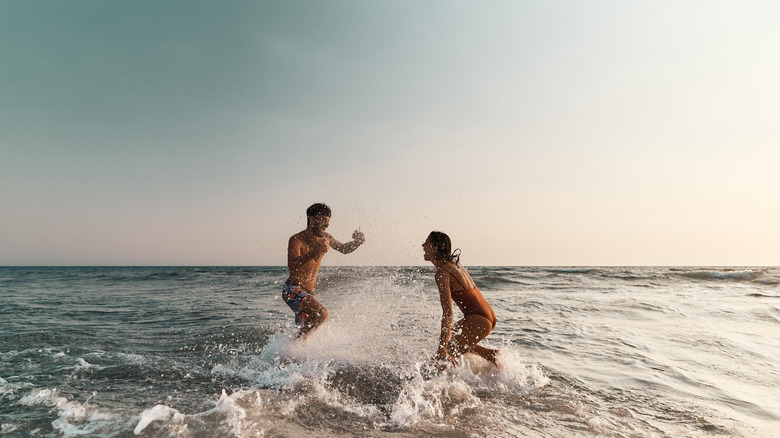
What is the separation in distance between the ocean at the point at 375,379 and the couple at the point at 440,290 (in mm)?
325

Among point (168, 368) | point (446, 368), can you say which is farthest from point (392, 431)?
point (168, 368)

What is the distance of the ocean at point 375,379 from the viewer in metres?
3.76

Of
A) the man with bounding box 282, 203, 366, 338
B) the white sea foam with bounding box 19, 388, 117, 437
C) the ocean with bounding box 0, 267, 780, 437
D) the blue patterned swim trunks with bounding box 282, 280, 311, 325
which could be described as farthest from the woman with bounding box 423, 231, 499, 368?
the white sea foam with bounding box 19, 388, 117, 437

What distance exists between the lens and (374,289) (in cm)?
1062

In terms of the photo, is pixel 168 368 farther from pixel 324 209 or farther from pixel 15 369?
pixel 324 209

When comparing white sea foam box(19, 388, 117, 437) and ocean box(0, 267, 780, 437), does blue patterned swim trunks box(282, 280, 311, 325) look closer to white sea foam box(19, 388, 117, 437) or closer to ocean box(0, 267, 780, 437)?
ocean box(0, 267, 780, 437)

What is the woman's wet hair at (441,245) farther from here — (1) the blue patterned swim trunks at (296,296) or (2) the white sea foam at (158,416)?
(2) the white sea foam at (158,416)

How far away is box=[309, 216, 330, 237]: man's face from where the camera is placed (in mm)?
6015

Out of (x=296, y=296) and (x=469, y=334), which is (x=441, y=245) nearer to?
(x=469, y=334)

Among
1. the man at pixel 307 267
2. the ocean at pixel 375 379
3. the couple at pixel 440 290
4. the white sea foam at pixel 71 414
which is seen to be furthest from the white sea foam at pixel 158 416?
the couple at pixel 440 290

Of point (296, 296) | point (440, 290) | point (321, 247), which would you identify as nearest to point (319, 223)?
point (321, 247)

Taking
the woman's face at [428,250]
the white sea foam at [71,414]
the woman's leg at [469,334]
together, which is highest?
the woman's face at [428,250]

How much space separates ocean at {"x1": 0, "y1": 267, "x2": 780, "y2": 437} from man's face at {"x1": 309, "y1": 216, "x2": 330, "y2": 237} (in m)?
1.73

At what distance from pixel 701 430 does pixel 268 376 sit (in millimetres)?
4788
